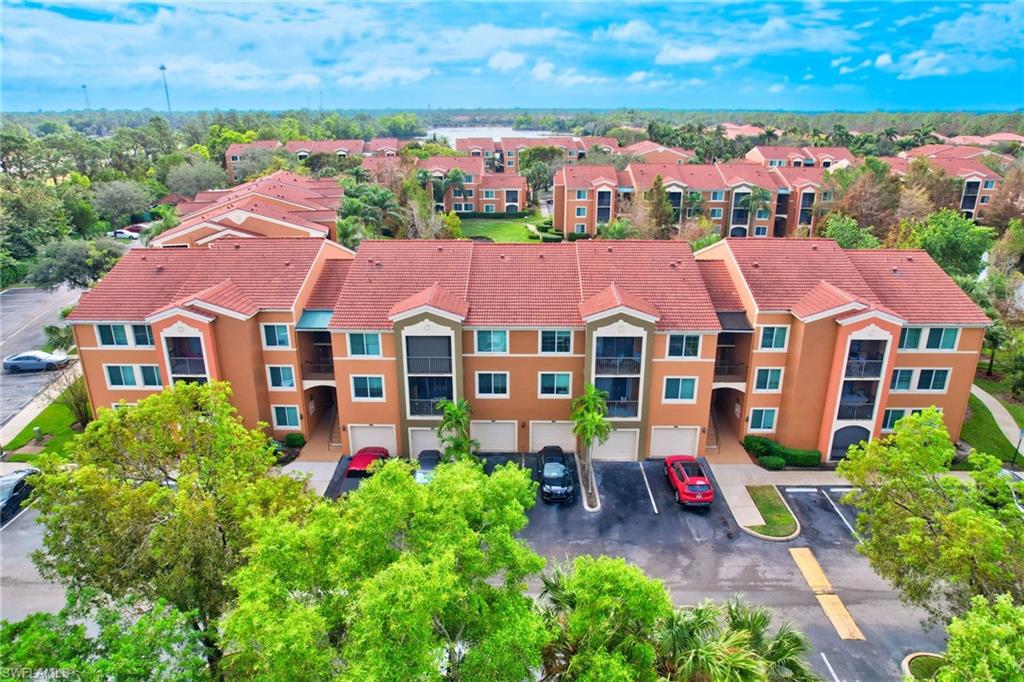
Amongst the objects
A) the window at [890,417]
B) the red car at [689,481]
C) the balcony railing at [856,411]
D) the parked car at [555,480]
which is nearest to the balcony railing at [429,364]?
the parked car at [555,480]

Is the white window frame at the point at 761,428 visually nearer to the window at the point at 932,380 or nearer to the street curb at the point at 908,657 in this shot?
the window at the point at 932,380

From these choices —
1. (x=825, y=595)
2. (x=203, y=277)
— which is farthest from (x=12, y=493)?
(x=825, y=595)

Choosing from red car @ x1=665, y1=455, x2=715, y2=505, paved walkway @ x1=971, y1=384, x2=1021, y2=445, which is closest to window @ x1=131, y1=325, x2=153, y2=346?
red car @ x1=665, y1=455, x2=715, y2=505

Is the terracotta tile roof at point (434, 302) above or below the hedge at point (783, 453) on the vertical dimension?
above

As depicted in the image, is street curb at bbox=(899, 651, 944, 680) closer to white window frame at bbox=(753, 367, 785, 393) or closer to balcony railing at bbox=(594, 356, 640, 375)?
white window frame at bbox=(753, 367, 785, 393)

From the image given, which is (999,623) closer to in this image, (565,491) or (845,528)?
(845,528)

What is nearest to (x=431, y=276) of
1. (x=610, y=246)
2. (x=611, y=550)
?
(x=610, y=246)
